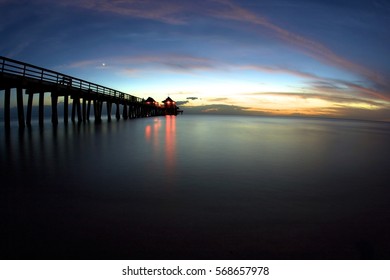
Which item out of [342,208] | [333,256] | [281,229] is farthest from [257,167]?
[333,256]

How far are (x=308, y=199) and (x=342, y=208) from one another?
24.7 inches

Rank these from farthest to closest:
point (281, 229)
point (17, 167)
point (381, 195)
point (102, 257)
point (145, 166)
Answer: point (145, 166)
point (17, 167)
point (381, 195)
point (281, 229)
point (102, 257)

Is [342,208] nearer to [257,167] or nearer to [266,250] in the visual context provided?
[266,250]

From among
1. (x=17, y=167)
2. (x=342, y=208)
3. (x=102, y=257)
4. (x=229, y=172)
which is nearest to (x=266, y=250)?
(x=102, y=257)

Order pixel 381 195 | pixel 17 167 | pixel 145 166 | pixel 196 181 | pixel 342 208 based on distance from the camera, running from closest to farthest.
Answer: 1. pixel 342 208
2. pixel 381 195
3. pixel 196 181
4. pixel 17 167
5. pixel 145 166

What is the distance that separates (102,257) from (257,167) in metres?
6.41

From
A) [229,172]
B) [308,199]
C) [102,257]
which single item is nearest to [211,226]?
[102,257]

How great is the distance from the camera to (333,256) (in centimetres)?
302

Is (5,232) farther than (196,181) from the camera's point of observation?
No

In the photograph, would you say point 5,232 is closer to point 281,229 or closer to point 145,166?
point 281,229

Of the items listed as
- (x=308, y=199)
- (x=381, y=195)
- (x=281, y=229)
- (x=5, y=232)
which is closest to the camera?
(x=5, y=232)

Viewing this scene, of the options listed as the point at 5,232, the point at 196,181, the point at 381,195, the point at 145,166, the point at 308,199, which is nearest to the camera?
the point at 5,232

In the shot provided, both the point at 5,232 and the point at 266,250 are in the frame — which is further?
the point at 5,232

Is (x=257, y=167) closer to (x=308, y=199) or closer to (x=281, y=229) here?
(x=308, y=199)
